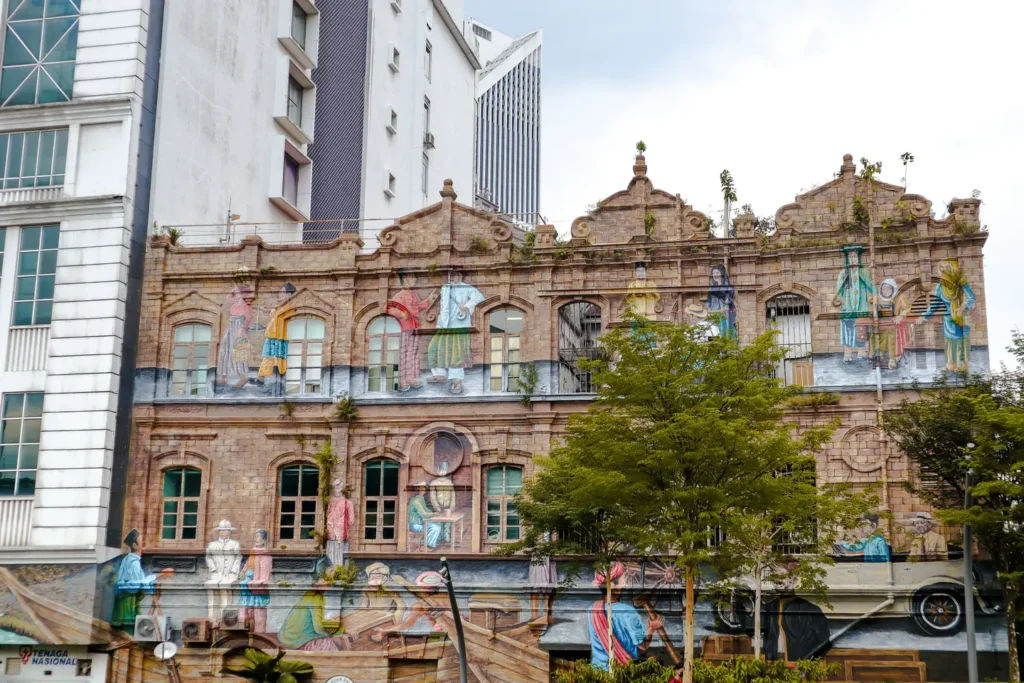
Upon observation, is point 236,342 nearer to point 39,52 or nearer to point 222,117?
point 222,117

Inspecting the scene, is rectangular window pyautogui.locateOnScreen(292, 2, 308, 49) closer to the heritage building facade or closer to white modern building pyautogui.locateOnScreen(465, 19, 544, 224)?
the heritage building facade

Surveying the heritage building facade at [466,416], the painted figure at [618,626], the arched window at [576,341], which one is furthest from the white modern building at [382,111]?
the painted figure at [618,626]

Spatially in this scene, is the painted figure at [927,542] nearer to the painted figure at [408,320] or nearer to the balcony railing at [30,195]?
the painted figure at [408,320]

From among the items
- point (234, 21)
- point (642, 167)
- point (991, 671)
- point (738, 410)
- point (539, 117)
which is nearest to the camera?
point (738, 410)

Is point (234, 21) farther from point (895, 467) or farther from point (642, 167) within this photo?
point (895, 467)

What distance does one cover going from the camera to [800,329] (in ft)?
98.3

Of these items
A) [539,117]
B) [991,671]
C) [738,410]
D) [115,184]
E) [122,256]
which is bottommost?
[991,671]

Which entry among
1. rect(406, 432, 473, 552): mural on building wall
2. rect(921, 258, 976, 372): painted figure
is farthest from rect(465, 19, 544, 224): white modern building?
rect(921, 258, 976, 372): painted figure

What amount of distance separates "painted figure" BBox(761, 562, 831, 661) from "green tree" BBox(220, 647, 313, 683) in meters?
11.3

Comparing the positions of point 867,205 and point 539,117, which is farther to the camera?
point 539,117

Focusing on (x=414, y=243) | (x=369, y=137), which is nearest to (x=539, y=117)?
(x=369, y=137)

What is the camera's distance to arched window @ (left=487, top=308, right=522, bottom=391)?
3091cm

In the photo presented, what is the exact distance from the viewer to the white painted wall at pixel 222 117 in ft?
112

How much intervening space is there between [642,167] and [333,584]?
13521 mm
